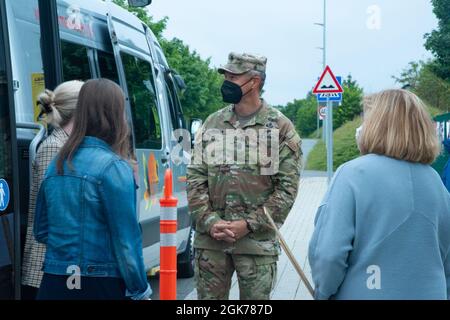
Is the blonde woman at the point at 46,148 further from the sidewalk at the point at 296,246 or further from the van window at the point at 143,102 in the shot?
the sidewalk at the point at 296,246

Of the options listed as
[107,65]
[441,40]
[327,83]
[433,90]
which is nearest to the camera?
[107,65]

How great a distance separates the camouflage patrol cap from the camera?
4285 mm

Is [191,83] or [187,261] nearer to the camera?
[187,261]

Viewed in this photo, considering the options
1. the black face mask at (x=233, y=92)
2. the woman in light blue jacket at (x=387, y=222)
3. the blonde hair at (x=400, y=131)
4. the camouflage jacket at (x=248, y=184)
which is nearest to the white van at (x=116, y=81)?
the camouflage jacket at (x=248, y=184)

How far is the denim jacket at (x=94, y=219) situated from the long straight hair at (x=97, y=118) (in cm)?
4

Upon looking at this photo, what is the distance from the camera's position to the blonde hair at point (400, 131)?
2.78 metres

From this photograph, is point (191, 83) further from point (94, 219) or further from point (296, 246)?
point (94, 219)

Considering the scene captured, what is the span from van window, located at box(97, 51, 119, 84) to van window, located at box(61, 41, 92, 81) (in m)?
0.23

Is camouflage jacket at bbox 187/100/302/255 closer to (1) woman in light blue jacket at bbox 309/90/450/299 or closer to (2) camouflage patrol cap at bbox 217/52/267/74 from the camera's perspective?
(2) camouflage patrol cap at bbox 217/52/267/74

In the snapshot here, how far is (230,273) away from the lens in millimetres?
4168

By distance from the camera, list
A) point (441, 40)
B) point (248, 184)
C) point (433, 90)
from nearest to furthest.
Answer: point (248, 184), point (441, 40), point (433, 90)

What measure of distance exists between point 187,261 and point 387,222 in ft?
18.3

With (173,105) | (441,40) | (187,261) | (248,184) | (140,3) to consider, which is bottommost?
→ (187,261)

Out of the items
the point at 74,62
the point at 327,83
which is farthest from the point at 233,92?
the point at 327,83
